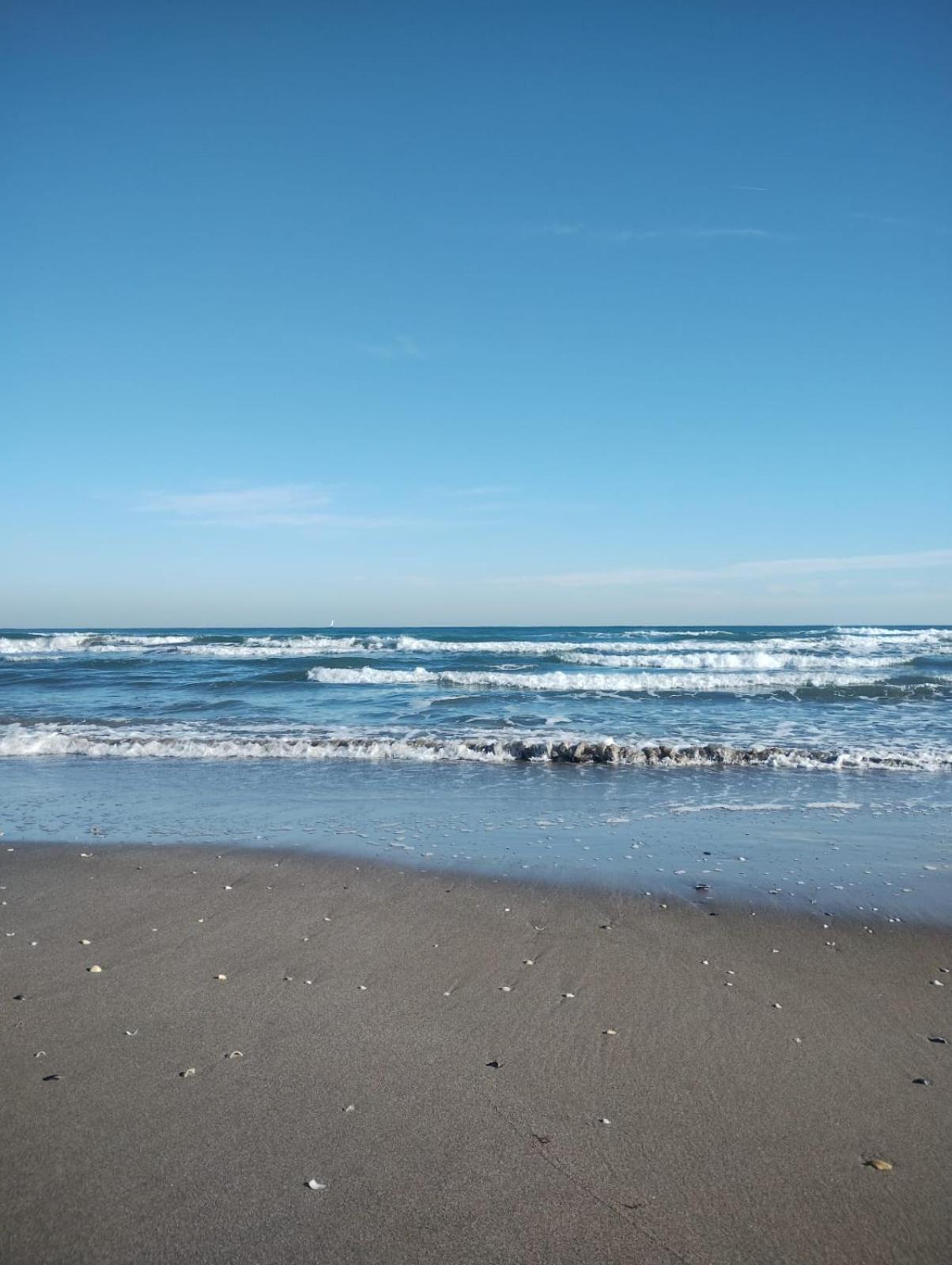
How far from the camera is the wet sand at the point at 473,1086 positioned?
2352mm

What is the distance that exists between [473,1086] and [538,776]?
280 inches

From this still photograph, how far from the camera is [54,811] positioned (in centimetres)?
820

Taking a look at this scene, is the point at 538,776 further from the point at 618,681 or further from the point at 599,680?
the point at 599,680

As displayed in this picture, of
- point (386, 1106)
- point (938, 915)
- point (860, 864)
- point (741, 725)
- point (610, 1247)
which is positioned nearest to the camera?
point (610, 1247)

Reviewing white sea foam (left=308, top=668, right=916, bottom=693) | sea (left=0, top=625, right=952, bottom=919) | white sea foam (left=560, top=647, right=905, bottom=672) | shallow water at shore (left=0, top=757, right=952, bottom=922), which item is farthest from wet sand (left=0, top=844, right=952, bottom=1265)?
white sea foam (left=560, top=647, right=905, bottom=672)

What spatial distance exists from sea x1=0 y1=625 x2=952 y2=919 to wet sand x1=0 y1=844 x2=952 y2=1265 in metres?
1.29

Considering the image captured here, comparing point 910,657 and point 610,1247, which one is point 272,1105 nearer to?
point 610,1247

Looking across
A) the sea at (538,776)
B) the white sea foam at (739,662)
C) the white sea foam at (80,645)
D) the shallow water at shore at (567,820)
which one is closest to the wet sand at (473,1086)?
the shallow water at shore at (567,820)

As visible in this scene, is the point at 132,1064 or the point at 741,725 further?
the point at 741,725

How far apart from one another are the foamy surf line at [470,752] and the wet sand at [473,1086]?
5.95m

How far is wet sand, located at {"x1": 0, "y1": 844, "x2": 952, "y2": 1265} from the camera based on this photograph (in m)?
2.35

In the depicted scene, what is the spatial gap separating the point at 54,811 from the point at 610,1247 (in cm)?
767

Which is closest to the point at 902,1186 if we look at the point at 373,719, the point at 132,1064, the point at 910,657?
the point at 132,1064

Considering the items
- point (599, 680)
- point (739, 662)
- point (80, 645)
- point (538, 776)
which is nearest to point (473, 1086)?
point (538, 776)
